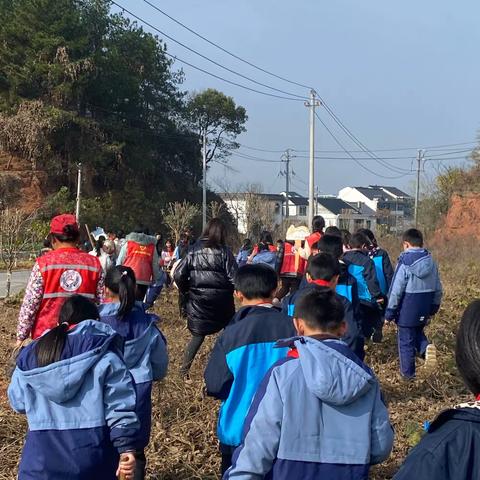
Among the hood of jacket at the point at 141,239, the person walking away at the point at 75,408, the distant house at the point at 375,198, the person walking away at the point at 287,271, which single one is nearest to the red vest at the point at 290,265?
the person walking away at the point at 287,271

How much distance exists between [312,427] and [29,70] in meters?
35.3

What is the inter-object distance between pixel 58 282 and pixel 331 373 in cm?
242

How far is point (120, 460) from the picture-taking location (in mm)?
2822

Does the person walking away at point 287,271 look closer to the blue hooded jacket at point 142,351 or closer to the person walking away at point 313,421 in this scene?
the blue hooded jacket at point 142,351

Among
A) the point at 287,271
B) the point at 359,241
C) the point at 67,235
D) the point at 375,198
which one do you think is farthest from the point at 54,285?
the point at 375,198

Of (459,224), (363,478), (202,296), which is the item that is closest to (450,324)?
(202,296)

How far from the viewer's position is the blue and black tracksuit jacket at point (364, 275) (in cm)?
667

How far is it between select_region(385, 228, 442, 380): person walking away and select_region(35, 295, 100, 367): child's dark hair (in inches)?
178

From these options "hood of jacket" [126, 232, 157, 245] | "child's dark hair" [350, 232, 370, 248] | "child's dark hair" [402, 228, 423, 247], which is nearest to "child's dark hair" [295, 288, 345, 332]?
"child's dark hair" [350, 232, 370, 248]

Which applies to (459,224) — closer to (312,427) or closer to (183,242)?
(183,242)

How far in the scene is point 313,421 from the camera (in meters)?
2.34

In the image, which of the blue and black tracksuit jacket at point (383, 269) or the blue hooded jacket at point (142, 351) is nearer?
the blue hooded jacket at point (142, 351)

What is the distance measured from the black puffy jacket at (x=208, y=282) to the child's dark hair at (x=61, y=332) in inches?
125

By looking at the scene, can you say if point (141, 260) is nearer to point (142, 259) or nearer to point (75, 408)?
point (142, 259)
